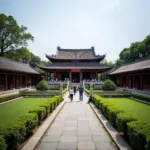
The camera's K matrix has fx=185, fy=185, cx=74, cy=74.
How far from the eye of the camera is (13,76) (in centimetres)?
2880

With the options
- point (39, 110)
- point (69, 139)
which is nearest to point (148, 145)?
point (69, 139)

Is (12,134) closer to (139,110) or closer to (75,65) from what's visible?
(139,110)

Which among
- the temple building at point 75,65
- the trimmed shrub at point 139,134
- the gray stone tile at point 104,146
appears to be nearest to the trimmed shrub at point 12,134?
the gray stone tile at point 104,146

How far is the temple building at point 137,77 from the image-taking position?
23.7 m

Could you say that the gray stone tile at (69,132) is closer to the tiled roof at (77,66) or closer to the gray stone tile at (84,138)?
the gray stone tile at (84,138)

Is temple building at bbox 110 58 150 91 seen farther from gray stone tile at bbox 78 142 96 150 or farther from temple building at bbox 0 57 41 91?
temple building at bbox 0 57 41 91

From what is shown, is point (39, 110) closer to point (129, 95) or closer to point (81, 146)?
point (81, 146)

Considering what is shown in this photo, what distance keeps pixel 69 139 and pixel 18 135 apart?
2.00 m

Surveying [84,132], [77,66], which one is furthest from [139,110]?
[77,66]

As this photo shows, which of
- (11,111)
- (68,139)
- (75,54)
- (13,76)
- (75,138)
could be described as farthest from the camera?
(75,54)

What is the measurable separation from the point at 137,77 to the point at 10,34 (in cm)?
2647

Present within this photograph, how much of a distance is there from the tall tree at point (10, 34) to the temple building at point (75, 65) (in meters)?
6.91

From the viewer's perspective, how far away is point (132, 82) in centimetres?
3011

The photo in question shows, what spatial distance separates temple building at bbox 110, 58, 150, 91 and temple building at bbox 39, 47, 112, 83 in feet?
18.1
